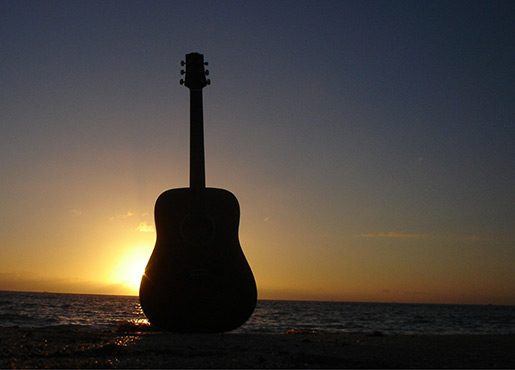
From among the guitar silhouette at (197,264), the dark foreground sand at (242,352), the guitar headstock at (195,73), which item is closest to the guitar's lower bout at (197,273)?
the guitar silhouette at (197,264)

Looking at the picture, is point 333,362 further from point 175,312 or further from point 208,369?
point 175,312

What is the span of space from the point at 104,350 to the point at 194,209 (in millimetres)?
2760

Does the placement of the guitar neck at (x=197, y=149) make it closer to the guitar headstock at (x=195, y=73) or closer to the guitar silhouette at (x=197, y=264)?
the guitar silhouette at (x=197, y=264)

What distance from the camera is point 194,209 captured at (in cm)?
737

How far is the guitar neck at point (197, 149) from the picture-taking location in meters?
7.55

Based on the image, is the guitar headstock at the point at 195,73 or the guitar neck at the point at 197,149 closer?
the guitar neck at the point at 197,149

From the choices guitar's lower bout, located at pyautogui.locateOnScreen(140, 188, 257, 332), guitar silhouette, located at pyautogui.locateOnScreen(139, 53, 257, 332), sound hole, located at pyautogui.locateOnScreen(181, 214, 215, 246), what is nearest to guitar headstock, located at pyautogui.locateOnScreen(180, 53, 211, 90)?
guitar silhouette, located at pyautogui.locateOnScreen(139, 53, 257, 332)

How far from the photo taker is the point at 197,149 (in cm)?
766

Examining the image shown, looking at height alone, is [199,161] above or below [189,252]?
above

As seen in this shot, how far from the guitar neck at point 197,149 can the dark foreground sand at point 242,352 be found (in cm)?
238

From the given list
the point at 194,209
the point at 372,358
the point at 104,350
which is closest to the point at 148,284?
the point at 194,209

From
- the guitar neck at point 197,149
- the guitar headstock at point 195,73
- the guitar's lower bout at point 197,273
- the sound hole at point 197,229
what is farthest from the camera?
the guitar headstock at point 195,73

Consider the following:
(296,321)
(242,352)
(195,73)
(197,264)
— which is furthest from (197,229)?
(296,321)

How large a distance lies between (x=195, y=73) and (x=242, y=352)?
5069 mm
